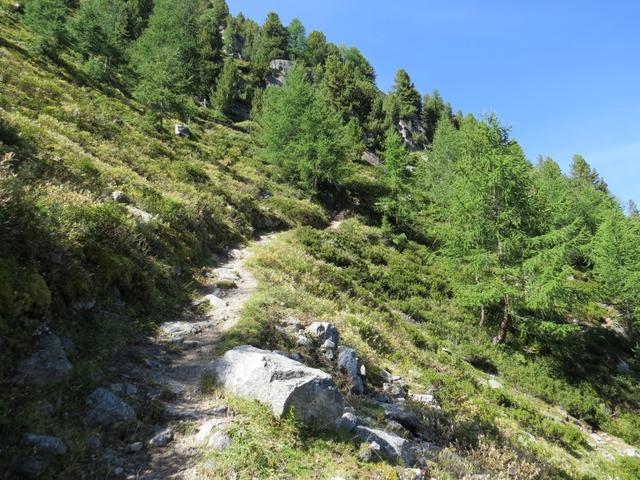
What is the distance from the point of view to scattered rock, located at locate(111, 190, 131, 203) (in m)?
11.5

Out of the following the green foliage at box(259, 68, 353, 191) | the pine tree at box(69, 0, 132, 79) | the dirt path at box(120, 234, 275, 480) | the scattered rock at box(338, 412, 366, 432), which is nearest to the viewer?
the dirt path at box(120, 234, 275, 480)

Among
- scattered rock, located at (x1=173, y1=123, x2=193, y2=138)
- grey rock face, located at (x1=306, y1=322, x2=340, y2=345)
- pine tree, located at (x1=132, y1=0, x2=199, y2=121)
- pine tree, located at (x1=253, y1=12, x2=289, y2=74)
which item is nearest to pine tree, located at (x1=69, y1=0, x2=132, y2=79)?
pine tree, located at (x1=132, y1=0, x2=199, y2=121)

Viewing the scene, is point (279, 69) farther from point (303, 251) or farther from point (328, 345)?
point (328, 345)

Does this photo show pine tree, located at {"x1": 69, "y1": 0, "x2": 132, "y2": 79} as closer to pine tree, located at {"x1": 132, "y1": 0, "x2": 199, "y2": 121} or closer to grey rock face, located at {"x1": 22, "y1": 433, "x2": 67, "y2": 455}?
pine tree, located at {"x1": 132, "y1": 0, "x2": 199, "y2": 121}

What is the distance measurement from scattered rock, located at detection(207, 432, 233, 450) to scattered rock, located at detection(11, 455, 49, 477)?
5.74 ft

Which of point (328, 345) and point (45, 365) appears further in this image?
point (328, 345)

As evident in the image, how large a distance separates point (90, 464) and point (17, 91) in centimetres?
1983

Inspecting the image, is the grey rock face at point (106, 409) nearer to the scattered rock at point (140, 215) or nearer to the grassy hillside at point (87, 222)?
the grassy hillside at point (87, 222)

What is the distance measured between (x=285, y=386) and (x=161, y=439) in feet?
6.00

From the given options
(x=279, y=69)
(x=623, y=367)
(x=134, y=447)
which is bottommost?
(x=134, y=447)

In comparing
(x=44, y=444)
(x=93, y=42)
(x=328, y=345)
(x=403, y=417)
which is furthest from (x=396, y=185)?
(x=44, y=444)

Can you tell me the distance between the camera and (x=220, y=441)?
5031mm

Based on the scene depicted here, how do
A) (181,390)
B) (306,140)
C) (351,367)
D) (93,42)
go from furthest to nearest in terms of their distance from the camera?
(93,42) → (306,140) → (351,367) → (181,390)

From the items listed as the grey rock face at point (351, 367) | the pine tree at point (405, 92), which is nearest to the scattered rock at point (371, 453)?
the grey rock face at point (351, 367)
